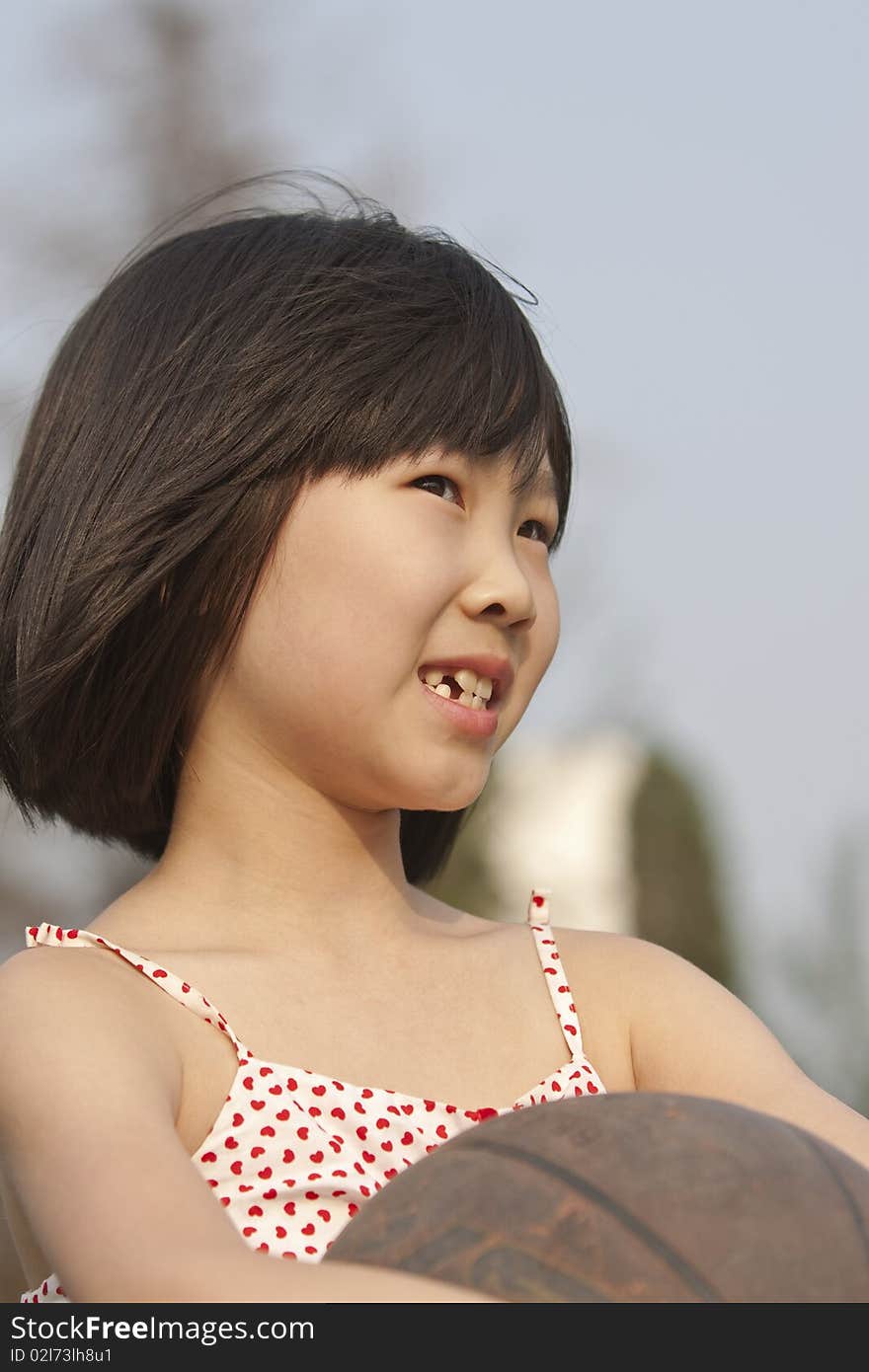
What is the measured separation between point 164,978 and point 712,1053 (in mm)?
917

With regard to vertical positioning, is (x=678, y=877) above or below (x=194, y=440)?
below

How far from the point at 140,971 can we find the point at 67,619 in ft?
2.20

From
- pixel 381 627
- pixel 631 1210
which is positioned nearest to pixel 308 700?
pixel 381 627

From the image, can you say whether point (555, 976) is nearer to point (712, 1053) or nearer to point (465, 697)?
point (712, 1053)

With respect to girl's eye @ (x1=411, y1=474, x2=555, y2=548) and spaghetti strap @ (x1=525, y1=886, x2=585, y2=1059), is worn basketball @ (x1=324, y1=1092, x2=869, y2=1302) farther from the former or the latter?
girl's eye @ (x1=411, y1=474, x2=555, y2=548)

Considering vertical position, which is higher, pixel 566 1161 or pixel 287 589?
pixel 287 589

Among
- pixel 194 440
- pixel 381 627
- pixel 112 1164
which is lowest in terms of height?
pixel 112 1164

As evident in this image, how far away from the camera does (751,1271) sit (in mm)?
1816

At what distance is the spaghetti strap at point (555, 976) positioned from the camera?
2898 millimetres

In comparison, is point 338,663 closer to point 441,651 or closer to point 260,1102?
point 441,651

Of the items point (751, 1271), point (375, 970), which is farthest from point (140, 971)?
point (751, 1271)

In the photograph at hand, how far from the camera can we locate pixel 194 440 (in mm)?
2873

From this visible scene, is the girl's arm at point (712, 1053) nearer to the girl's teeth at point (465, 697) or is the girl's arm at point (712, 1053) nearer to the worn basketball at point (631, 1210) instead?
the girl's teeth at point (465, 697)

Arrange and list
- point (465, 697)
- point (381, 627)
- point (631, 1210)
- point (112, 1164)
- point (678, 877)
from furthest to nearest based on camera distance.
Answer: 1. point (678, 877)
2. point (465, 697)
3. point (381, 627)
4. point (112, 1164)
5. point (631, 1210)
